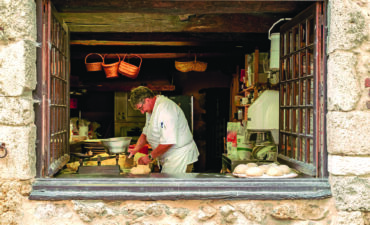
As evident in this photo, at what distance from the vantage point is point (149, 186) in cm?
277

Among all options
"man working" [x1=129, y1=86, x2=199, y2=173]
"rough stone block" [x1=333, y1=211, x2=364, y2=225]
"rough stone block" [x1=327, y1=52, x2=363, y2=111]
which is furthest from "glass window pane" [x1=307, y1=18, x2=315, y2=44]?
"man working" [x1=129, y1=86, x2=199, y2=173]

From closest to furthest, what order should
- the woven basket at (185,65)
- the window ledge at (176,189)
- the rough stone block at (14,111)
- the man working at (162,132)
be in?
the rough stone block at (14,111)
the window ledge at (176,189)
the man working at (162,132)
the woven basket at (185,65)

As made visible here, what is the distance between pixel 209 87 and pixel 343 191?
6.43 m

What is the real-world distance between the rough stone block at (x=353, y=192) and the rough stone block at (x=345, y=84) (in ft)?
1.83

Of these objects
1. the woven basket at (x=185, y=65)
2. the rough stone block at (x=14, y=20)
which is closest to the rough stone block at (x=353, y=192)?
the rough stone block at (x=14, y=20)

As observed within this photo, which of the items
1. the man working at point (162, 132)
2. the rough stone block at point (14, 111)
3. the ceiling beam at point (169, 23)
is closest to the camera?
the rough stone block at point (14, 111)

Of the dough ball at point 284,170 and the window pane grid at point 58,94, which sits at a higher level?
the window pane grid at point 58,94

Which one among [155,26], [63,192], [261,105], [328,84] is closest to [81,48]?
[155,26]

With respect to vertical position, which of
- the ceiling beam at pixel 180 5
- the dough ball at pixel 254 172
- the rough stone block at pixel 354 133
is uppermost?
the ceiling beam at pixel 180 5

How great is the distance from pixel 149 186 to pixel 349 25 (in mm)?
2023

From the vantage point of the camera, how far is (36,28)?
276 centimetres

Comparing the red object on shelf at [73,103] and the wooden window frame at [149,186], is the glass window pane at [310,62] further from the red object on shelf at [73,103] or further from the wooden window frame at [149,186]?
the red object on shelf at [73,103]

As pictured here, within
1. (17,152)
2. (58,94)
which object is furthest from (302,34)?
(17,152)

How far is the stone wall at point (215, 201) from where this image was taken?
2.64 m
